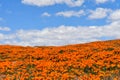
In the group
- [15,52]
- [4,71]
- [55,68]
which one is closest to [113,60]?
[55,68]

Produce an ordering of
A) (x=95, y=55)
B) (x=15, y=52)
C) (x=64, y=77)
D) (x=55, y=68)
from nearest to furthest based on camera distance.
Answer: (x=64, y=77) → (x=55, y=68) → (x=95, y=55) → (x=15, y=52)

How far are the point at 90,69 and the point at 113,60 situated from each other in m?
2.63

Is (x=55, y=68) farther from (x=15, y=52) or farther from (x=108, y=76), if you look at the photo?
(x=15, y=52)

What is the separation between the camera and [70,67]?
23750 millimetres

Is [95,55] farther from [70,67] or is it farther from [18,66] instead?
[18,66]

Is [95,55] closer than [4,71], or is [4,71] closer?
[4,71]

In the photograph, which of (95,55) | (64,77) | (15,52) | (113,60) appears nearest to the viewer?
(64,77)

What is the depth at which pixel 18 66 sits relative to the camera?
25.1m

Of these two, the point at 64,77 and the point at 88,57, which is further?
the point at 88,57

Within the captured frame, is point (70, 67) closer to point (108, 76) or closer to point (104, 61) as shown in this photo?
point (104, 61)

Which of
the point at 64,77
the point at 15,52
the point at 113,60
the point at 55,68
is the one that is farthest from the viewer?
the point at 15,52

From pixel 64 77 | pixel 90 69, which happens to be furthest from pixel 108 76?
pixel 90 69

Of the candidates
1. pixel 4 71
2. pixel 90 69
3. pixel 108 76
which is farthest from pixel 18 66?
pixel 108 76

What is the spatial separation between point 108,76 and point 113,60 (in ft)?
21.2
